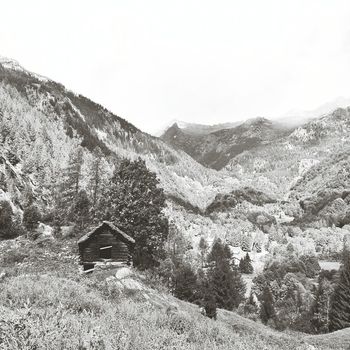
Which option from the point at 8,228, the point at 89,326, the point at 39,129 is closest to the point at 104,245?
the point at 8,228

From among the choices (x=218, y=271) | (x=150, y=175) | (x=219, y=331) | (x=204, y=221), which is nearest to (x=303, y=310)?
(x=218, y=271)

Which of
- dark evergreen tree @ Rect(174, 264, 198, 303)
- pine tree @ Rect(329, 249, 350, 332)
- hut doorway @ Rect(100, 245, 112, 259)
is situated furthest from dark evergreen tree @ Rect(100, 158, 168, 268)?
pine tree @ Rect(329, 249, 350, 332)

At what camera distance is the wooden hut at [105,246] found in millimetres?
29234

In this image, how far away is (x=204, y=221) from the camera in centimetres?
19625

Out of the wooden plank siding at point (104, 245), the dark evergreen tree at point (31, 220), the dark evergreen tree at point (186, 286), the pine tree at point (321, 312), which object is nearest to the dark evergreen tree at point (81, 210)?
the dark evergreen tree at point (31, 220)

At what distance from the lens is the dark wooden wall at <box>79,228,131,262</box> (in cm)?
2919

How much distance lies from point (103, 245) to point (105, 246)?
0.18 metres

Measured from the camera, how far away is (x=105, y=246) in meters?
30.0

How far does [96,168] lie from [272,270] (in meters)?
88.3

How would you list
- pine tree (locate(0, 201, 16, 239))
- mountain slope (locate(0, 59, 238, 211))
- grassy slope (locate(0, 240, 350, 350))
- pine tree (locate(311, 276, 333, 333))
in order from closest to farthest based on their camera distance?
grassy slope (locate(0, 240, 350, 350))
pine tree (locate(0, 201, 16, 239))
pine tree (locate(311, 276, 333, 333))
mountain slope (locate(0, 59, 238, 211))

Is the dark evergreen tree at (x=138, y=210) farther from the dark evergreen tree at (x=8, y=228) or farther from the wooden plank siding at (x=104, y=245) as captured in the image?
the dark evergreen tree at (x=8, y=228)

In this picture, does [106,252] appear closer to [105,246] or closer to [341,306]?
[105,246]

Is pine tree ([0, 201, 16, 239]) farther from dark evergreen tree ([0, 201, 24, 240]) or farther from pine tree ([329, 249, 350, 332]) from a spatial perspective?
pine tree ([329, 249, 350, 332])

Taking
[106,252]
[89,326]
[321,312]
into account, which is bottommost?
[321,312]
